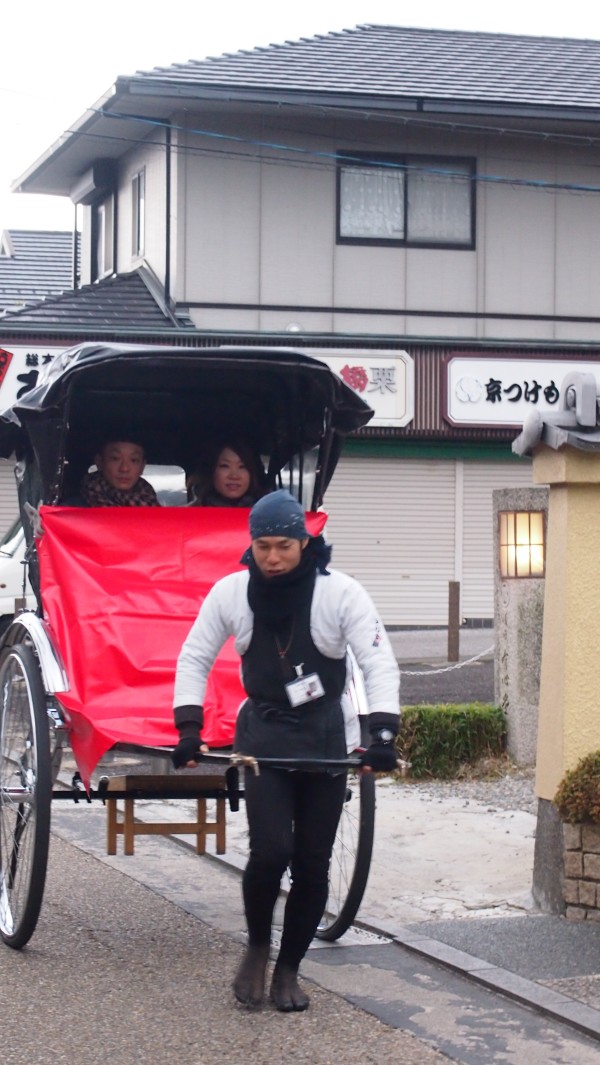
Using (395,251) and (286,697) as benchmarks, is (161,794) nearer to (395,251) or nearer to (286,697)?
(286,697)

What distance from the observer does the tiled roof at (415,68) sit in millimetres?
21297

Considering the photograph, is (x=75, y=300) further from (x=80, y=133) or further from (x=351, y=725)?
(x=351, y=725)

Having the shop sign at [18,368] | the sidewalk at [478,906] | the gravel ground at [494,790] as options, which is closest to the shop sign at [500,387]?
the shop sign at [18,368]

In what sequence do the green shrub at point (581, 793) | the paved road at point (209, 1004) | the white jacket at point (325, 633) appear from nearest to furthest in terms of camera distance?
the paved road at point (209, 1004) < the white jacket at point (325, 633) < the green shrub at point (581, 793)

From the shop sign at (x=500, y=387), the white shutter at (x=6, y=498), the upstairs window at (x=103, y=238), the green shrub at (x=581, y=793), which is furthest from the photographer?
the upstairs window at (x=103, y=238)

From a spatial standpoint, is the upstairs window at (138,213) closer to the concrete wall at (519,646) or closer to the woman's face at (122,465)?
the concrete wall at (519,646)

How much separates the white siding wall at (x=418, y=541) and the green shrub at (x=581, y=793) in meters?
16.6

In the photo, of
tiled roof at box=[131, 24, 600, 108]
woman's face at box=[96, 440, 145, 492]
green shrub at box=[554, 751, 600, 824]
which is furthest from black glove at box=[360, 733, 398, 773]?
tiled roof at box=[131, 24, 600, 108]

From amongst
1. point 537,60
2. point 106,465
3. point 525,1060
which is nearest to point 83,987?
point 525,1060

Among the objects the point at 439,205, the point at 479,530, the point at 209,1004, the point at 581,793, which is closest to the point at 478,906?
the point at 581,793

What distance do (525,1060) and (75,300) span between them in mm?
18971

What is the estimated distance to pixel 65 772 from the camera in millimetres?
10359

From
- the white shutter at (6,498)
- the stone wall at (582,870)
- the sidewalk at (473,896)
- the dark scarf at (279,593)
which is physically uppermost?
A: the white shutter at (6,498)

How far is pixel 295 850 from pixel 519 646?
5.40m
